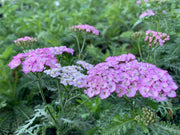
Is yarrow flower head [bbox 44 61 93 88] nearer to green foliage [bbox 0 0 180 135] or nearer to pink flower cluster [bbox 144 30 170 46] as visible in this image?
green foliage [bbox 0 0 180 135]

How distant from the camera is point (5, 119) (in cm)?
238

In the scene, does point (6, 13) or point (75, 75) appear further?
point (6, 13)

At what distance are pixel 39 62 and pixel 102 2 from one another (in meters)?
4.27

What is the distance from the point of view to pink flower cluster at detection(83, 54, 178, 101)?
4.69ft

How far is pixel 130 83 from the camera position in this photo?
4.85ft

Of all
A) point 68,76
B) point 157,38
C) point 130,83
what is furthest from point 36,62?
point 157,38

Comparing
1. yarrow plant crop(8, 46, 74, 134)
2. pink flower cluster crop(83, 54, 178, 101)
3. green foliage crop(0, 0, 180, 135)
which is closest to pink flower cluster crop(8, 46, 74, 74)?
yarrow plant crop(8, 46, 74, 134)

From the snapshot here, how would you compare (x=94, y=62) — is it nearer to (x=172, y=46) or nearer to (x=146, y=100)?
(x=172, y=46)

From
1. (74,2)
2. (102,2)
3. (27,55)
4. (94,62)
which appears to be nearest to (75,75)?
(27,55)

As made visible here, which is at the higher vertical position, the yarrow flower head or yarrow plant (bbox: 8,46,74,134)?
yarrow plant (bbox: 8,46,74,134)

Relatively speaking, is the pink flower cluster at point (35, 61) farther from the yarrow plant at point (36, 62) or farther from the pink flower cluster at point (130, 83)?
the pink flower cluster at point (130, 83)

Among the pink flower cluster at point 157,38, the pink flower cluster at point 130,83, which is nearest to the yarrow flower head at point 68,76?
the pink flower cluster at point 130,83

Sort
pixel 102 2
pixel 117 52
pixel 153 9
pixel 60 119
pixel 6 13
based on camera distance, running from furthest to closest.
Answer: pixel 102 2
pixel 6 13
pixel 117 52
pixel 153 9
pixel 60 119

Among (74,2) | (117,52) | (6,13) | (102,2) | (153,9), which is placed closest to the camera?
(153,9)
